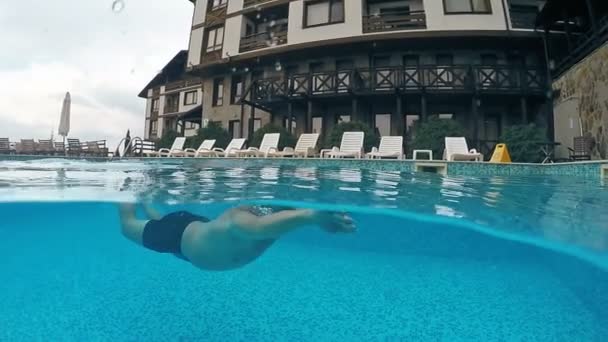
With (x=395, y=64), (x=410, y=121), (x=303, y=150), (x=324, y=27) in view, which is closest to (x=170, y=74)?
(x=324, y=27)

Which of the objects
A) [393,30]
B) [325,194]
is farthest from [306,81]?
[325,194]

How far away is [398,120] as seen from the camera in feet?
52.3

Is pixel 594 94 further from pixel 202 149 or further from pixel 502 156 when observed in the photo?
pixel 202 149

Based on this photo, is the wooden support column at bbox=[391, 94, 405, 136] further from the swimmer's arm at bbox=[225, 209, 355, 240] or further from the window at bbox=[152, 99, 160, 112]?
the window at bbox=[152, 99, 160, 112]

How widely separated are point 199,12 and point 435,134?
57.2 ft

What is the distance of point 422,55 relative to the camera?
16953 millimetres

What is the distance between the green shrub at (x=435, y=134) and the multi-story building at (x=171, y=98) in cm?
1997

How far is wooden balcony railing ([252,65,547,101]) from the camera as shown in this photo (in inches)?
588

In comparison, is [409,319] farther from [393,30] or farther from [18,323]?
[393,30]

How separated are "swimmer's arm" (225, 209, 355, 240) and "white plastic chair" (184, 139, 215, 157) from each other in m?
11.9

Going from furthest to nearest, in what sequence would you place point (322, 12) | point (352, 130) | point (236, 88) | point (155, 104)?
point (155, 104), point (236, 88), point (322, 12), point (352, 130)

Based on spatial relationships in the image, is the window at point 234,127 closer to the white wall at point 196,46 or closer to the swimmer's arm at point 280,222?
the white wall at point 196,46

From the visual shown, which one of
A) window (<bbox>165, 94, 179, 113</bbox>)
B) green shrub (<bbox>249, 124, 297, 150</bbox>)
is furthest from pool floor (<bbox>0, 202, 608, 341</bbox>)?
window (<bbox>165, 94, 179, 113</bbox>)

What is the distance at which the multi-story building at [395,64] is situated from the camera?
1534cm
